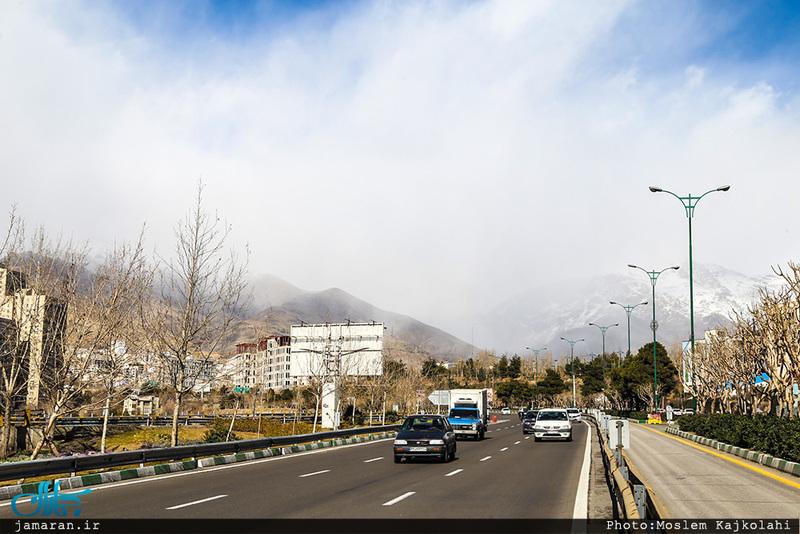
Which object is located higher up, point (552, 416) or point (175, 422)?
point (175, 422)

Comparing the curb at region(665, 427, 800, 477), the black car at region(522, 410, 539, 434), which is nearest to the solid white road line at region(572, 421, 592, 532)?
the curb at region(665, 427, 800, 477)

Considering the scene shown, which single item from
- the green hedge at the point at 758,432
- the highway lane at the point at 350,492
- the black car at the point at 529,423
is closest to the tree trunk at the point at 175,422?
the highway lane at the point at 350,492

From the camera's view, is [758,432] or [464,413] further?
[464,413]

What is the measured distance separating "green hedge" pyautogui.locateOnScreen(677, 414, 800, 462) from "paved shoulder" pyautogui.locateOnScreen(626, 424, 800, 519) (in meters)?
1.12

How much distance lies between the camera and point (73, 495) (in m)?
14.9

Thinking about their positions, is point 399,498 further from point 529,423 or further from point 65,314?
point 529,423

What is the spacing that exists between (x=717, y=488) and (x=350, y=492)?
837 centimetres

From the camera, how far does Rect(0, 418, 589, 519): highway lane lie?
12.6 metres

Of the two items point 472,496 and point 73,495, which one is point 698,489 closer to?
point 472,496

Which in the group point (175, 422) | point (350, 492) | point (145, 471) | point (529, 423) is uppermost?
point (175, 422)

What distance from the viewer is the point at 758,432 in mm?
25500

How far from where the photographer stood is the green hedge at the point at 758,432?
2098 cm

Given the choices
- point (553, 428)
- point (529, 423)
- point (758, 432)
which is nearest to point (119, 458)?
point (758, 432)

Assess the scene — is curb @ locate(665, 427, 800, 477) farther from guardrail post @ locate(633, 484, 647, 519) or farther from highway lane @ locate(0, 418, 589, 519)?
guardrail post @ locate(633, 484, 647, 519)
